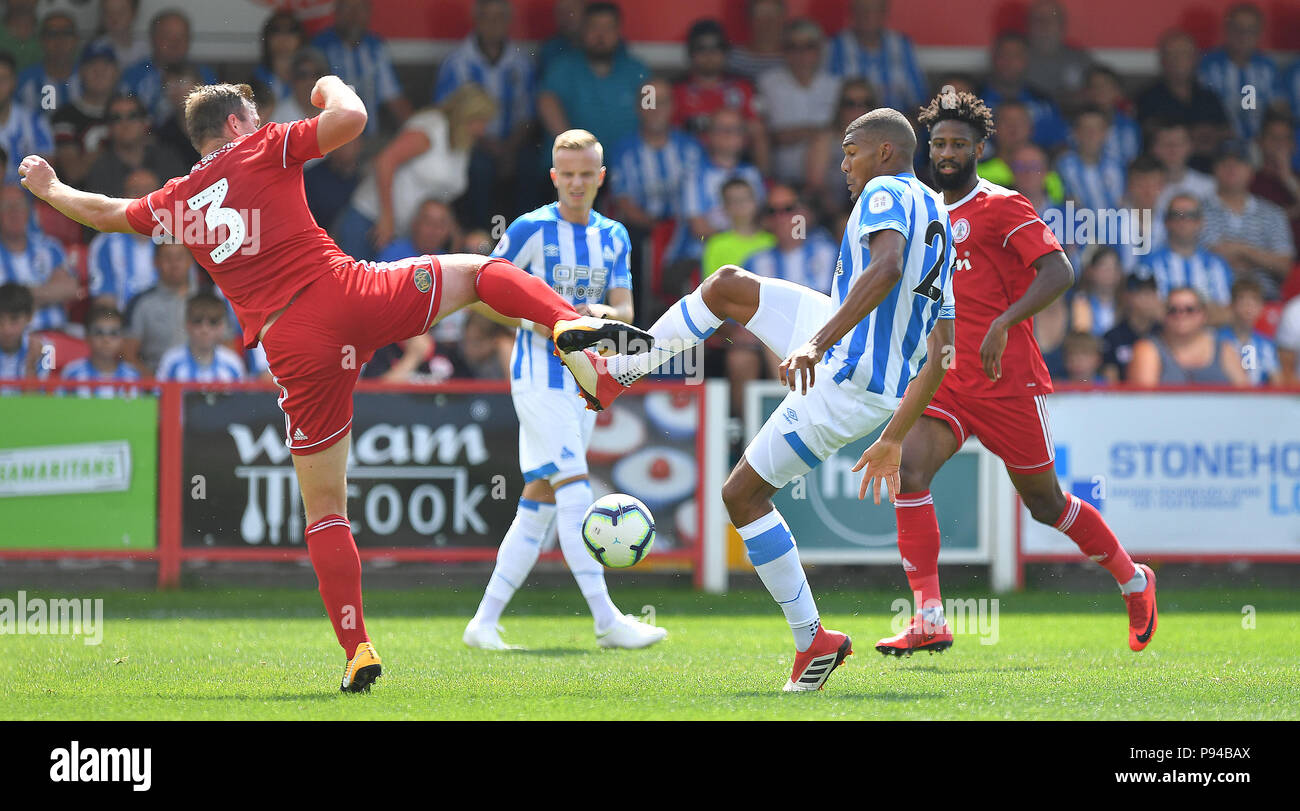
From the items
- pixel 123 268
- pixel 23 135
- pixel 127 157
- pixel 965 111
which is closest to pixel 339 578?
pixel 965 111

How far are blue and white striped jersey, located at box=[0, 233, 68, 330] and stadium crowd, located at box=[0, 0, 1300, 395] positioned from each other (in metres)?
0.02

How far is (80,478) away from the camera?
987 centimetres

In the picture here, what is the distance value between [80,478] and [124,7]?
464cm

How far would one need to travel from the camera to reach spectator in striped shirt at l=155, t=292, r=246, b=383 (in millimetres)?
10711

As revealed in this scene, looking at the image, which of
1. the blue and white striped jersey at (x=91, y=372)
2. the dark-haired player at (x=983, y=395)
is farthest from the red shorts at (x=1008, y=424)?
the blue and white striped jersey at (x=91, y=372)

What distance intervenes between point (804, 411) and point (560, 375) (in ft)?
8.02

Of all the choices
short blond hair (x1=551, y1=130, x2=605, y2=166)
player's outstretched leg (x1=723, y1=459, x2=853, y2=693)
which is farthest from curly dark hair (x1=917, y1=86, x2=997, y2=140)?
player's outstretched leg (x1=723, y1=459, x2=853, y2=693)

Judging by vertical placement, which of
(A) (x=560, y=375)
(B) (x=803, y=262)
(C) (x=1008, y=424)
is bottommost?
(C) (x=1008, y=424)

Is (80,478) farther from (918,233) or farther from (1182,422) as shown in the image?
(1182,422)

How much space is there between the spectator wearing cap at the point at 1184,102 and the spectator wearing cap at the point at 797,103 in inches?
115

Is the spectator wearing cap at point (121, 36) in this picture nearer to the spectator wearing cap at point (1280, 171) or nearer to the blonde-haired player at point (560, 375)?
the blonde-haired player at point (560, 375)

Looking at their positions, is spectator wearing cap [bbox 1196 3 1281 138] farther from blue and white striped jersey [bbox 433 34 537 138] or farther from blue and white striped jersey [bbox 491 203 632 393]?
blue and white striped jersey [bbox 491 203 632 393]

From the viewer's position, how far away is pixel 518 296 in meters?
5.56

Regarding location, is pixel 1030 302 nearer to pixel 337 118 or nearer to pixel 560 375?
pixel 560 375
